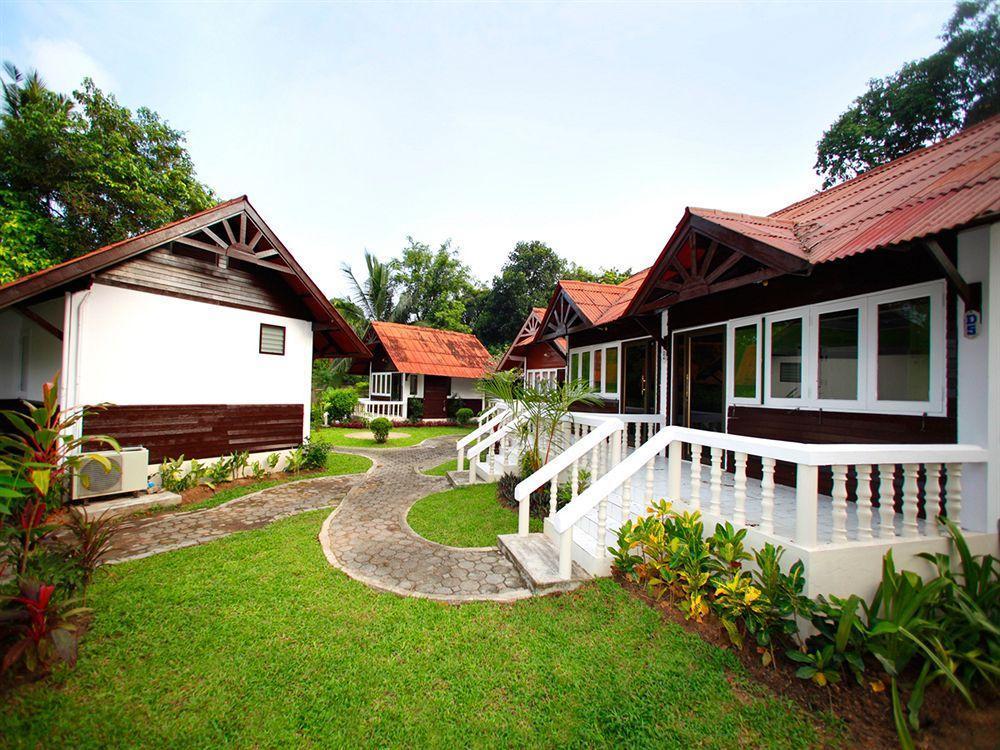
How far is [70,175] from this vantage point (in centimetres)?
1391

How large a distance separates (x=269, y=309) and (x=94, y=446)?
379cm

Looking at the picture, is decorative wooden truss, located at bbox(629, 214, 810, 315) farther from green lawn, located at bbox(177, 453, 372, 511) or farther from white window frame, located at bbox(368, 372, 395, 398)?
white window frame, located at bbox(368, 372, 395, 398)

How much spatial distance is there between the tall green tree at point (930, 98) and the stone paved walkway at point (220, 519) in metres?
24.2

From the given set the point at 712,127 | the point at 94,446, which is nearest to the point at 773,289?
the point at 712,127

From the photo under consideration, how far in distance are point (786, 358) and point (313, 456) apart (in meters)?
9.28

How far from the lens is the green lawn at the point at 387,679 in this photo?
86.2 inches

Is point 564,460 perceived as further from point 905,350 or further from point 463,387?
point 463,387

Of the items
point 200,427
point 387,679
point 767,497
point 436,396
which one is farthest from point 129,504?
point 436,396

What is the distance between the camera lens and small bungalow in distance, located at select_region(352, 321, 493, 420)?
1945 cm

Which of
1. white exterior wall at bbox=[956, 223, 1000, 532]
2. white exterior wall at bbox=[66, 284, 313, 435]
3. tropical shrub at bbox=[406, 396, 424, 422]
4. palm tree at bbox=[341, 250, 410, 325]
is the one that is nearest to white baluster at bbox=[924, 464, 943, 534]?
white exterior wall at bbox=[956, 223, 1000, 532]

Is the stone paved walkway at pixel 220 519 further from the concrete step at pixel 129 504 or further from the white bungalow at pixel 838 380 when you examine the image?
the white bungalow at pixel 838 380

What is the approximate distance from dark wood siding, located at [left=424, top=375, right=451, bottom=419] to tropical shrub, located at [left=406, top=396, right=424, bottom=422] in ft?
1.41

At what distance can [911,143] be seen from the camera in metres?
16.5

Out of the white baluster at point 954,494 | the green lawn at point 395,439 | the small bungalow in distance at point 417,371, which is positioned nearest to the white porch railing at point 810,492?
the white baluster at point 954,494
